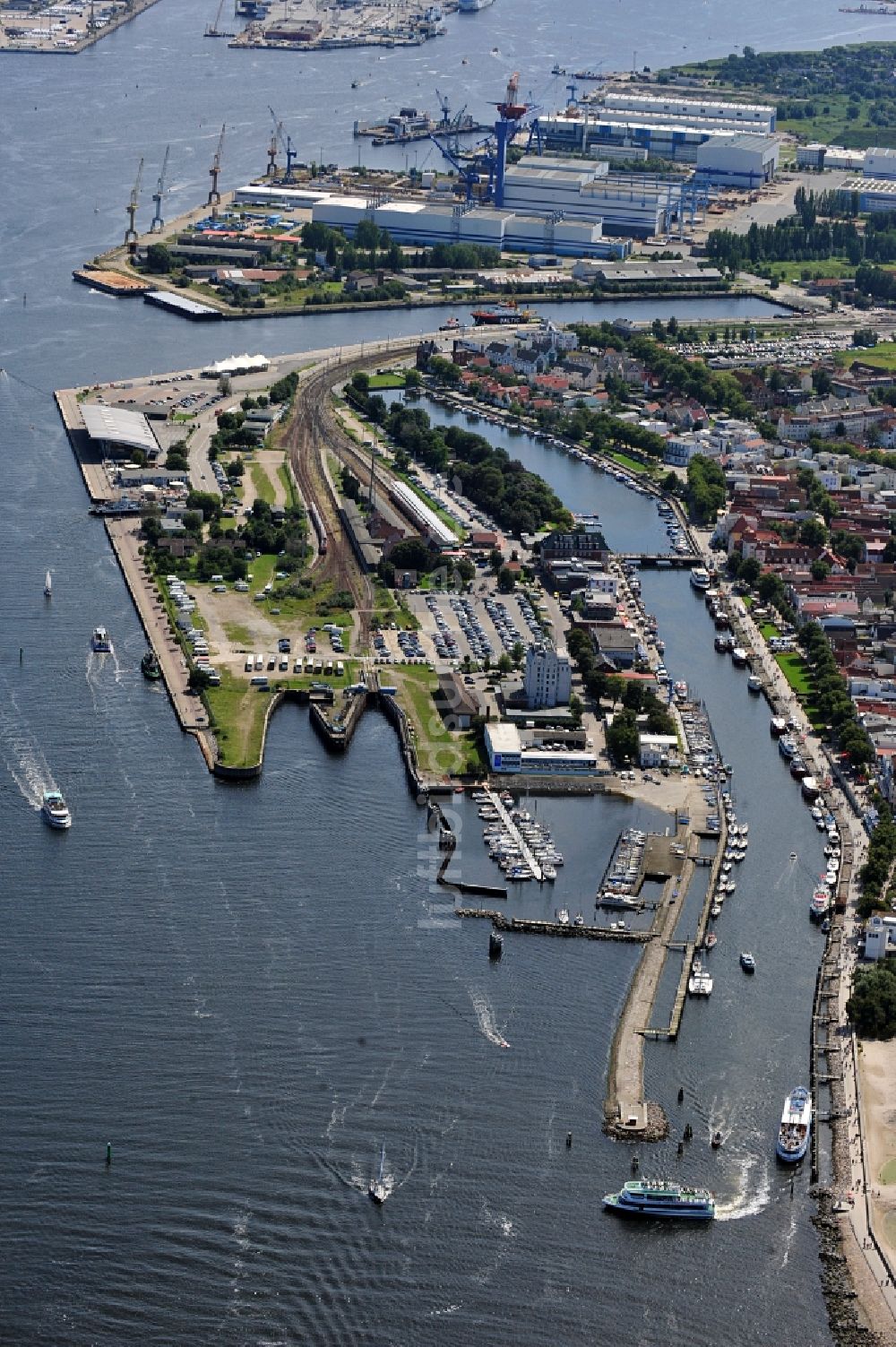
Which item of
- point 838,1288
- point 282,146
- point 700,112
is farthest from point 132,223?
point 838,1288

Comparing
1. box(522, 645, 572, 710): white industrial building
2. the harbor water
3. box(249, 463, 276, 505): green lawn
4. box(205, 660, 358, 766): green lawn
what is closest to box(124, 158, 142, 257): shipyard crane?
box(249, 463, 276, 505): green lawn

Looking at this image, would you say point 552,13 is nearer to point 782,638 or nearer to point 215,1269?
point 782,638

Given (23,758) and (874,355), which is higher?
(23,758)

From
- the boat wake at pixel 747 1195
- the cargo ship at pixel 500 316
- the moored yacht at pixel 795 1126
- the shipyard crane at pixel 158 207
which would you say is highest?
the moored yacht at pixel 795 1126

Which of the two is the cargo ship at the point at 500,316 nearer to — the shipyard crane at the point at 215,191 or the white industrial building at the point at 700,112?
the shipyard crane at the point at 215,191

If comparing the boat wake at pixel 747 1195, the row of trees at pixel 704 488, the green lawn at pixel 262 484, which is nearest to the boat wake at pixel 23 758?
the boat wake at pixel 747 1195

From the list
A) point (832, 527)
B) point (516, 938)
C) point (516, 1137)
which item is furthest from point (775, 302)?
point (516, 1137)

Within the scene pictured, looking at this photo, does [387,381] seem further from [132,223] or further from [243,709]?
[243,709]
